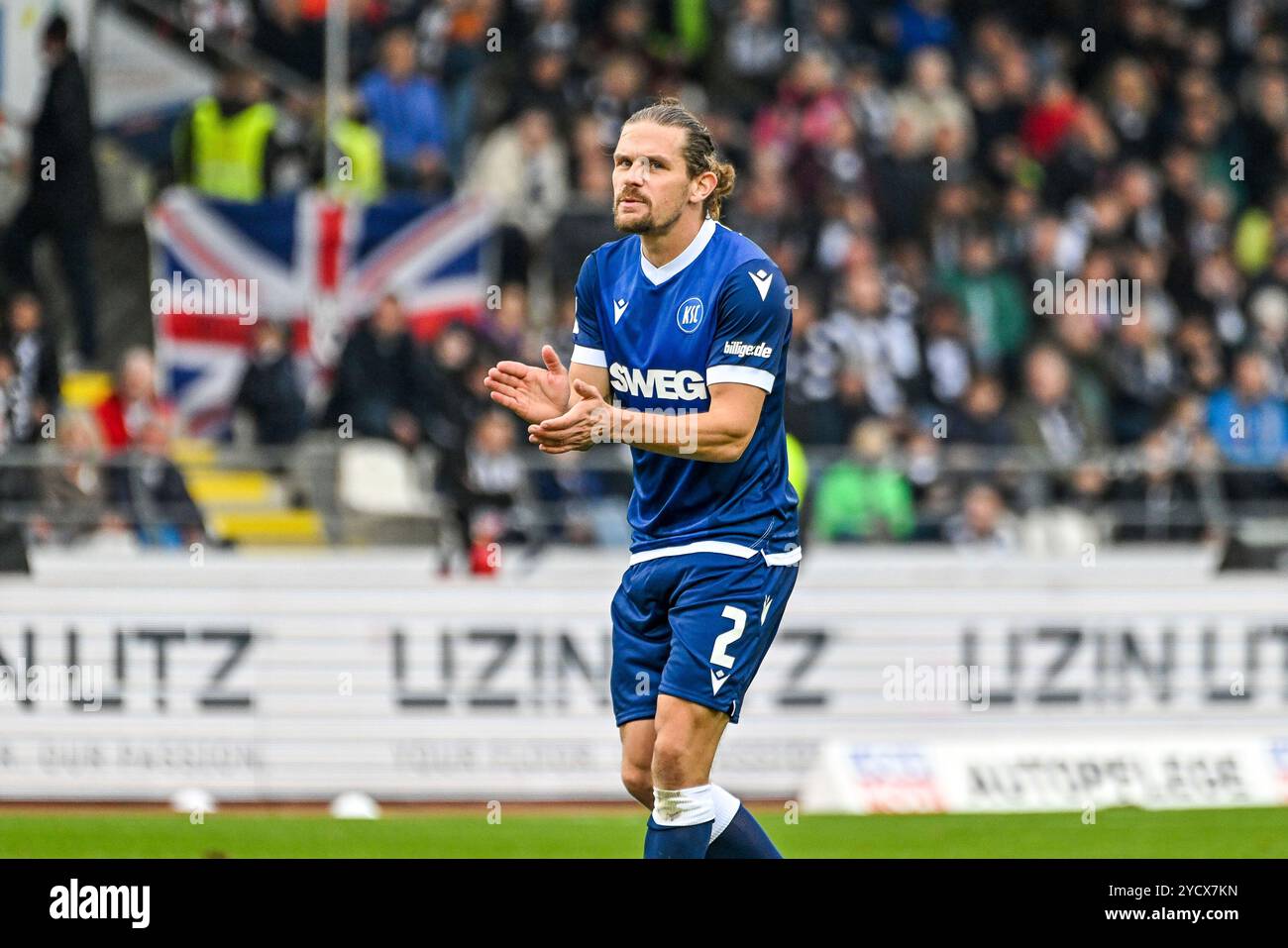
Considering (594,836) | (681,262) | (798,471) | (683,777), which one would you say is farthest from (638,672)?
(798,471)

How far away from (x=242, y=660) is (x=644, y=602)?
601 cm

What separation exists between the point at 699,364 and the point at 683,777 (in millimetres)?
1315

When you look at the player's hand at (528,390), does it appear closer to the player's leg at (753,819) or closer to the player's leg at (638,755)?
the player's leg at (753,819)

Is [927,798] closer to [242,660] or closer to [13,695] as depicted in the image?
[242,660]

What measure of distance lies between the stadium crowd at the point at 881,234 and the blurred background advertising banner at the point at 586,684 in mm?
945

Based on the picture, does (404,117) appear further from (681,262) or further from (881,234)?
(681,262)

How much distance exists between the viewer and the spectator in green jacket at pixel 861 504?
14.2m

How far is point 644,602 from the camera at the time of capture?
7.02m

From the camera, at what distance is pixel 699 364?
22.7 feet

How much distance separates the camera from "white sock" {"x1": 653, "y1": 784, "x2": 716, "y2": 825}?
265 inches

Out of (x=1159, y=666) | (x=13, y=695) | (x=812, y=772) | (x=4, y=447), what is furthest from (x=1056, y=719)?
(x=4, y=447)
